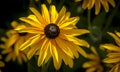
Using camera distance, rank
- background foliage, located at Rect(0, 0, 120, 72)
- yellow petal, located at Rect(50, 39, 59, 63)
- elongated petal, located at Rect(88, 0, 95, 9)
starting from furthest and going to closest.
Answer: background foliage, located at Rect(0, 0, 120, 72)
elongated petal, located at Rect(88, 0, 95, 9)
yellow petal, located at Rect(50, 39, 59, 63)

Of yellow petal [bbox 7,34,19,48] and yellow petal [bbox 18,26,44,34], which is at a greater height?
yellow petal [bbox 18,26,44,34]

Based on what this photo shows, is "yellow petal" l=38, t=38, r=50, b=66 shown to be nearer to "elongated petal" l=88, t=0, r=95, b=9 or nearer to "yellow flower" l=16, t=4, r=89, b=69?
"yellow flower" l=16, t=4, r=89, b=69

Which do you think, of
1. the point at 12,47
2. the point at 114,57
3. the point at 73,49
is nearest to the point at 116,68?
the point at 114,57

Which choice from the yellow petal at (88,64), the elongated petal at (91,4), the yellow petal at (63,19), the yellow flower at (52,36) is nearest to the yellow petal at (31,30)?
the yellow flower at (52,36)

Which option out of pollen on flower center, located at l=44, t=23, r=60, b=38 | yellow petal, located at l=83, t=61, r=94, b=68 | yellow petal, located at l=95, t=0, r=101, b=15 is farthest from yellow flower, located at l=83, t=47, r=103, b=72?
pollen on flower center, located at l=44, t=23, r=60, b=38

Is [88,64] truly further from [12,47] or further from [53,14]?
[12,47]

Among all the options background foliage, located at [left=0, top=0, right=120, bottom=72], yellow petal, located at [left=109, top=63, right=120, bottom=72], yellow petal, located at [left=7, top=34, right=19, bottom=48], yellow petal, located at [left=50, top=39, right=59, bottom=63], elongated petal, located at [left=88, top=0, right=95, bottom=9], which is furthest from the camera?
yellow petal, located at [left=7, top=34, right=19, bottom=48]

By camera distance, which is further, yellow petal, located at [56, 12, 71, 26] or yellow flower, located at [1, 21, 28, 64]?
yellow flower, located at [1, 21, 28, 64]
